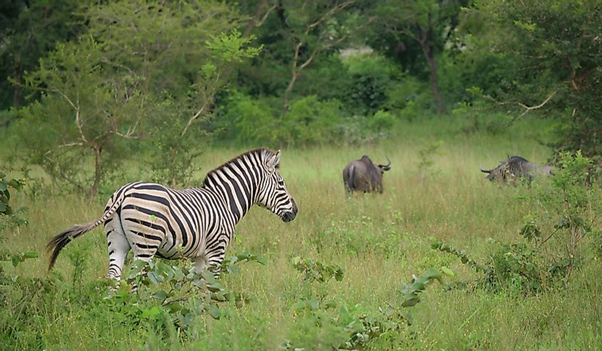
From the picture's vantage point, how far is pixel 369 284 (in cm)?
704

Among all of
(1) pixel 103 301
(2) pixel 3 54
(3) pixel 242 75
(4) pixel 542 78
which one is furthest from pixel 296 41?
(1) pixel 103 301

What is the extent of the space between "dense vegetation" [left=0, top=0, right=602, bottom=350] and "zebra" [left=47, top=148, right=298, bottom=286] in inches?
13.9

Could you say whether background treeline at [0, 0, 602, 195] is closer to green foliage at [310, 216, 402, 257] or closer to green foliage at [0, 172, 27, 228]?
green foliage at [310, 216, 402, 257]

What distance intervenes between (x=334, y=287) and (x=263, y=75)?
20121mm

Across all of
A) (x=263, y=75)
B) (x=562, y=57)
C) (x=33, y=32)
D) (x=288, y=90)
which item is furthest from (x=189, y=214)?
(x=263, y=75)

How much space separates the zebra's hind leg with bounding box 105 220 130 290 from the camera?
6.98 metres

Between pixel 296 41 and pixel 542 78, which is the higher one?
pixel 296 41

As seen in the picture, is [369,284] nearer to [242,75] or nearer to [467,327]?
[467,327]

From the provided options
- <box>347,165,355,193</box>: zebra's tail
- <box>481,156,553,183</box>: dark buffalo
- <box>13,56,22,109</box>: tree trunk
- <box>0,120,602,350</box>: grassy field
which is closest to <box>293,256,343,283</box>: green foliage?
<box>0,120,602,350</box>: grassy field

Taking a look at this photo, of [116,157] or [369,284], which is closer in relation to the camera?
[369,284]

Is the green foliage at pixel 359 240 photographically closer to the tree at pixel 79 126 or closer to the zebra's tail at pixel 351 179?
the zebra's tail at pixel 351 179

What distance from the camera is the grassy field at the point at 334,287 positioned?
5.19 meters

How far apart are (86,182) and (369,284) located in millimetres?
7330

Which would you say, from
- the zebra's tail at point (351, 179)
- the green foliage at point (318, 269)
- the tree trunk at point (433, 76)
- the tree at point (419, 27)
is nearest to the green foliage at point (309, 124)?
the tree at point (419, 27)
